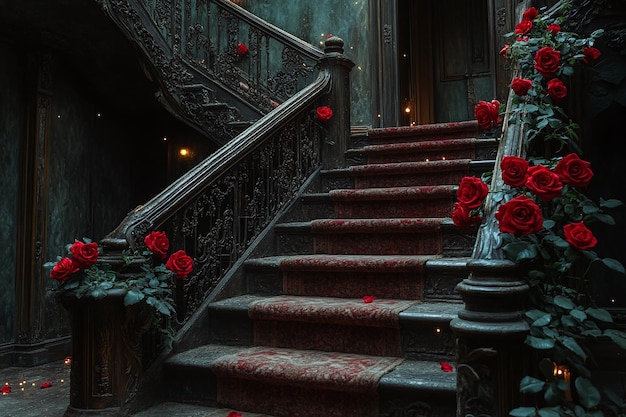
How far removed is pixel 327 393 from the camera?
2.20m

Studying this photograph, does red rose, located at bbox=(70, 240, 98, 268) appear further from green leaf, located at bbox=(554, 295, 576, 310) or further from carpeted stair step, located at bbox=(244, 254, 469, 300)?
green leaf, located at bbox=(554, 295, 576, 310)

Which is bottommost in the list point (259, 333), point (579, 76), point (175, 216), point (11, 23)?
point (259, 333)

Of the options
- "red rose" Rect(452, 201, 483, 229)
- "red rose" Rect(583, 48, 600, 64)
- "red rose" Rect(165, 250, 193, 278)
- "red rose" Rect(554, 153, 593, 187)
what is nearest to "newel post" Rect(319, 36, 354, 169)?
"red rose" Rect(165, 250, 193, 278)

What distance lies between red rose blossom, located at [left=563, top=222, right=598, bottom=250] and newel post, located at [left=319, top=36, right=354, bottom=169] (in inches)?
103

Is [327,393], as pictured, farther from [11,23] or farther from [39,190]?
[11,23]

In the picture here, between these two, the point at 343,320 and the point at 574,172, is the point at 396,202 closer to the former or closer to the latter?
the point at 343,320

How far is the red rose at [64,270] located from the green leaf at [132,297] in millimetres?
233

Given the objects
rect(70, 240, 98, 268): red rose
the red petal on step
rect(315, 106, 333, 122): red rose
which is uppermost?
rect(315, 106, 333, 122): red rose

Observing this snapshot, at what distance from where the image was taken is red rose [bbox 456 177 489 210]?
1.91 metres

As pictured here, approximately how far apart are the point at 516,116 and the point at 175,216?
1.62 meters

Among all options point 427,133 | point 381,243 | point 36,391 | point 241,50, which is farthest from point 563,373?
point 241,50

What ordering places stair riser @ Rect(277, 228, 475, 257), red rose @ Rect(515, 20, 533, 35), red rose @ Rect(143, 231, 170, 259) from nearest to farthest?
red rose @ Rect(143, 231, 170, 259) → red rose @ Rect(515, 20, 533, 35) → stair riser @ Rect(277, 228, 475, 257)

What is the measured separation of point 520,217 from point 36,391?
9.13 feet

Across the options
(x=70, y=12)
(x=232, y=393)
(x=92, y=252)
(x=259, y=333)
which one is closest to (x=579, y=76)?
(x=259, y=333)
